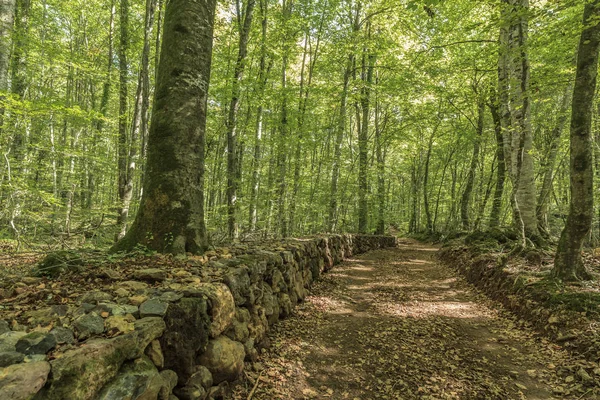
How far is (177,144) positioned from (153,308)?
2.32m

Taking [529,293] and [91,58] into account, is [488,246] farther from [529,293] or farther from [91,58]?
[91,58]

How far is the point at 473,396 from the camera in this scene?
315cm

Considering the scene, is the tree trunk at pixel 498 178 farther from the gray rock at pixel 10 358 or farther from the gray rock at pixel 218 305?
the gray rock at pixel 10 358

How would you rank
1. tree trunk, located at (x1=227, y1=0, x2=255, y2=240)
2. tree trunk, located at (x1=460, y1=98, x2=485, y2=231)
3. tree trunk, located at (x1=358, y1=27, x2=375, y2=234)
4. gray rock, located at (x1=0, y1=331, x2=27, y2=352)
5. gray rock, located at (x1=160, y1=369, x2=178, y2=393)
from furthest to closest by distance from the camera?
tree trunk, located at (x1=460, y1=98, x2=485, y2=231)
tree trunk, located at (x1=358, y1=27, x2=375, y2=234)
tree trunk, located at (x1=227, y1=0, x2=255, y2=240)
gray rock, located at (x1=160, y1=369, x2=178, y2=393)
gray rock, located at (x1=0, y1=331, x2=27, y2=352)

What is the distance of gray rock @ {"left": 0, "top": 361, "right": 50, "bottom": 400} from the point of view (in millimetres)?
1277

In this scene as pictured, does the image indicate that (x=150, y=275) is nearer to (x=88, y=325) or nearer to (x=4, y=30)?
(x=88, y=325)

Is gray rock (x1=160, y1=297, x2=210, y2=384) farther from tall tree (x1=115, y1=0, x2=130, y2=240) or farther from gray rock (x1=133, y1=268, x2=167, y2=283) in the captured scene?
tall tree (x1=115, y1=0, x2=130, y2=240)

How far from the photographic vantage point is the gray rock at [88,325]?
1794mm

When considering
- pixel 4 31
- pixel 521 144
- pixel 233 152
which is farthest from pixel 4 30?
pixel 521 144

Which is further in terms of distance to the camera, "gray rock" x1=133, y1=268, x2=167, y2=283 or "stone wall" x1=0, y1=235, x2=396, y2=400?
"gray rock" x1=133, y1=268, x2=167, y2=283

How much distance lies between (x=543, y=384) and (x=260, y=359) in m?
3.13

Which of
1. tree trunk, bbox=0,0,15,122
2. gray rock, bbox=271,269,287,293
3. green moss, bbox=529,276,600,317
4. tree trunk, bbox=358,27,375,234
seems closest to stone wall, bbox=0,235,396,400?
gray rock, bbox=271,269,287,293

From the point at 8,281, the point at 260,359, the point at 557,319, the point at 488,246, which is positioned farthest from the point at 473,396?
the point at 488,246

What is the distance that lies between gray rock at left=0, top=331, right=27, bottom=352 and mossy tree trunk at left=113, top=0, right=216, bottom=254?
207 cm
